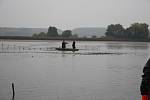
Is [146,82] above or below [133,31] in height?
below

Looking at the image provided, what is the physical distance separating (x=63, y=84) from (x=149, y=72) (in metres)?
10.5

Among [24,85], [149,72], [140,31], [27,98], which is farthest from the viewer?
[140,31]

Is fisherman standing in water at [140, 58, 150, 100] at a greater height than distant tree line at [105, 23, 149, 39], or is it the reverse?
distant tree line at [105, 23, 149, 39]

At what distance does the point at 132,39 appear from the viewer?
14488 centimetres

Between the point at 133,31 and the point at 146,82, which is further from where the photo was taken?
the point at 133,31

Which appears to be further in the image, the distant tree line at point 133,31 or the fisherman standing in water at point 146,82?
the distant tree line at point 133,31

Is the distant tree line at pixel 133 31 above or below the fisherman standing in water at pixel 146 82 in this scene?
above

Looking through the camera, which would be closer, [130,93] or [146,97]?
[146,97]

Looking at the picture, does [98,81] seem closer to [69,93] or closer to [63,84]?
[63,84]

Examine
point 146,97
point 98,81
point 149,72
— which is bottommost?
point 98,81

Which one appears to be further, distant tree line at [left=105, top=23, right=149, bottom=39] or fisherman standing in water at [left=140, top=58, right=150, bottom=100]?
distant tree line at [left=105, top=23, right=149, bottom=39]

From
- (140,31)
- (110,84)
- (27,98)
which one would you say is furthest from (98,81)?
(140,31)

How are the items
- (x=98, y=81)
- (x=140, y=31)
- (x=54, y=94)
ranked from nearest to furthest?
1. (x=54, y=94)
2. (x=98, y=81)
3. (x=140, y=31)

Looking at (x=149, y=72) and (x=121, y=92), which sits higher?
(x=149, y=72)
